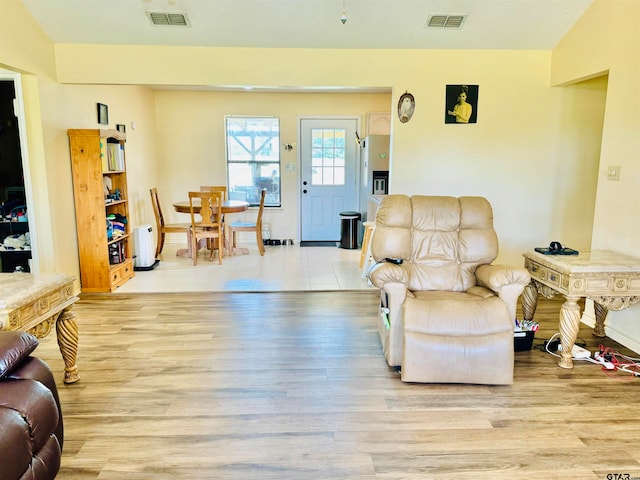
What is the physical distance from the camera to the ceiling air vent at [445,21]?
12.7 feet

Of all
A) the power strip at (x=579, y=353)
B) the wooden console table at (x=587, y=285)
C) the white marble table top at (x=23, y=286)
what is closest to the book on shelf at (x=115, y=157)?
the white marble table top at (x=23, y=286)

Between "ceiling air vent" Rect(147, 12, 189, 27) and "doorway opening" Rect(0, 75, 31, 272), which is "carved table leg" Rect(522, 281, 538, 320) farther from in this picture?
"doorway opening" Rect(0, 75, 31, 272)

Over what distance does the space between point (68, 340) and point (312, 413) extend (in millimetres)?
1480

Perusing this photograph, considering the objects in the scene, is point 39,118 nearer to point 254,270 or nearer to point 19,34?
point 19,34

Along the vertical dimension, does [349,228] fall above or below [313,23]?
below

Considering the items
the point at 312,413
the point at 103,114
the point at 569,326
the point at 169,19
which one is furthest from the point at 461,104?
the point at 103,114

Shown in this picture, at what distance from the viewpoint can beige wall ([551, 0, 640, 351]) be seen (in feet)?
10.4

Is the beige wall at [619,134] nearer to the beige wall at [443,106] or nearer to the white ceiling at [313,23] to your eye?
the white ceiling at [313,23]

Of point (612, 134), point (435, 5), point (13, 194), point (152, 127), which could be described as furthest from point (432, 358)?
point (152, 127)

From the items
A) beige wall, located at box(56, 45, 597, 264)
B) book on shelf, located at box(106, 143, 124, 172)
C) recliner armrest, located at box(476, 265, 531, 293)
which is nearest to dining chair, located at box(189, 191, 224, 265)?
book on shelf, located at box(106, 143, 124, 172)

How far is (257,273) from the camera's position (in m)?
5.26

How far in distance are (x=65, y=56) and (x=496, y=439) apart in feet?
15.3

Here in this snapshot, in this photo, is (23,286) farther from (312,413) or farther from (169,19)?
(169,19)

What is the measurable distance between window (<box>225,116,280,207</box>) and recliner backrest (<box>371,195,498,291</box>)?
4.27 metres
